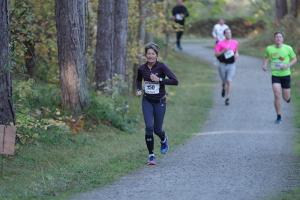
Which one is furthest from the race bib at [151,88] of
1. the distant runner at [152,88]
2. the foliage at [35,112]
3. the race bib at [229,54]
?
the race bib at [229,54]

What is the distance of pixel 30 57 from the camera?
16953 mm

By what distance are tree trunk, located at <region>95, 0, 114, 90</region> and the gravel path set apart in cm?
271

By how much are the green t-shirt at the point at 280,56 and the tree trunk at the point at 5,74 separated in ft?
24.9

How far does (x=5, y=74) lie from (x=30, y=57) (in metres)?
5.89

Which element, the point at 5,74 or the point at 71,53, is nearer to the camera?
the point at 5,74

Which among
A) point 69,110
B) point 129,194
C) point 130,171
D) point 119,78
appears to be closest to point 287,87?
point 119,78

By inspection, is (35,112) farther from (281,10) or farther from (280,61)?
(281,10)

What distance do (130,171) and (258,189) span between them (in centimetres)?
244

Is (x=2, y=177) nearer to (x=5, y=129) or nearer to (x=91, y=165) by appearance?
(x=5, y=129)

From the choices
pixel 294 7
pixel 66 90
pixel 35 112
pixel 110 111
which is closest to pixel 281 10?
pixel 294 7

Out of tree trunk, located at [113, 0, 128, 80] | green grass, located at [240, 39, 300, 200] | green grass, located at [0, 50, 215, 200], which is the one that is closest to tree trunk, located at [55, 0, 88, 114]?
green grass, located at [0, 50, 215, 200]

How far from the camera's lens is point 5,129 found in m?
9.98

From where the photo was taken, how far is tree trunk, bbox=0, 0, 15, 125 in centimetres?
1095

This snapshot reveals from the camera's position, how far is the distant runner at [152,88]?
1189 centimetres
